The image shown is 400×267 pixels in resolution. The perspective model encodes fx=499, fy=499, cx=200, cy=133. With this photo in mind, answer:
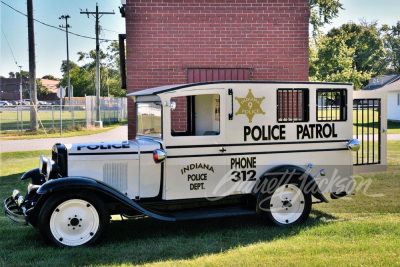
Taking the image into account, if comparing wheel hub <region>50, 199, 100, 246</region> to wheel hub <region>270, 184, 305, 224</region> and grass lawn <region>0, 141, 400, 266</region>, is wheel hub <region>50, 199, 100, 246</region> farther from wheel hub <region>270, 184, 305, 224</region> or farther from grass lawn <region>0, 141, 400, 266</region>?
wheel hub <region>270, 184, 305, 224</region>

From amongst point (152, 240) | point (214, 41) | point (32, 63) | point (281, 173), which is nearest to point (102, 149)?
point (152, 240)

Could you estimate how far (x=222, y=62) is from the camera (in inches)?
435

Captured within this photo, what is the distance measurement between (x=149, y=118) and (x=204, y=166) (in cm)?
112

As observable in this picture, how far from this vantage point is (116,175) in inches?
264

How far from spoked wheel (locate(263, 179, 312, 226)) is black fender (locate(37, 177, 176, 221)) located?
1768 millimetres

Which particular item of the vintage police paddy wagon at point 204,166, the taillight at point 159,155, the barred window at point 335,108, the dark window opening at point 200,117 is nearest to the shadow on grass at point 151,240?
the vintage police paddy wagon at point 204,166

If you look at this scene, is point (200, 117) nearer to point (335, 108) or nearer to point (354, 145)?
point (335, 108)

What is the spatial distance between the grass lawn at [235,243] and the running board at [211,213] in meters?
0.28

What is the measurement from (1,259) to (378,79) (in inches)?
2175

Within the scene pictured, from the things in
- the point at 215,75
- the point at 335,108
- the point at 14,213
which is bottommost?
the point at 14,213

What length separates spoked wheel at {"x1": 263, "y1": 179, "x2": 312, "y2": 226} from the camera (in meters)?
7.18

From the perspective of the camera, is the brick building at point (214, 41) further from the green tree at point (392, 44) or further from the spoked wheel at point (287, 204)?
the green tree at point (392, 44)

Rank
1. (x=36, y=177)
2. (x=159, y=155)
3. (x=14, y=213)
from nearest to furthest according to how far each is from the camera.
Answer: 1. (x=14, y=213)
2. (x=159, y=155)
3. (x=36, y=177)

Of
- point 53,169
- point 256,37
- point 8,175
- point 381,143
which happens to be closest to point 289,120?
point 381,143
